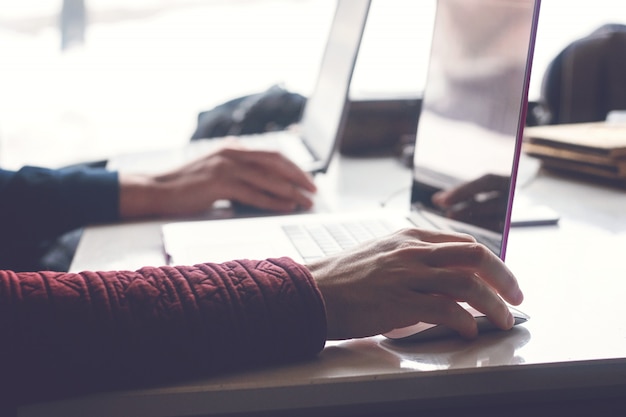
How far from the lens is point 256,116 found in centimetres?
175

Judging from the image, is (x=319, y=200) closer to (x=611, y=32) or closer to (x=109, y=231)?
(x=109, y=231)

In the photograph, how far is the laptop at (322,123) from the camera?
1.32 metres

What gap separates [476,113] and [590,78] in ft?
2.76

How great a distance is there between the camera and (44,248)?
1191 millimetres

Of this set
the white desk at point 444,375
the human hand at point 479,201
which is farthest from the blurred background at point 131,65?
the white desk at point 444,375

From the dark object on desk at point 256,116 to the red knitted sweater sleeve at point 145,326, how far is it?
1.05 metres

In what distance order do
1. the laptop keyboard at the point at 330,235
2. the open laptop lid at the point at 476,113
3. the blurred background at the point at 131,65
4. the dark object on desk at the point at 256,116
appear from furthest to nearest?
the blurred background at the point at 131,65 → the dark object on desk at the point at 256,116 → the laptop keyboard at the point at 330,235 → the open laptop lid at the point at 476,113

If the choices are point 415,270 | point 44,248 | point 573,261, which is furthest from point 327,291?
point 44,248

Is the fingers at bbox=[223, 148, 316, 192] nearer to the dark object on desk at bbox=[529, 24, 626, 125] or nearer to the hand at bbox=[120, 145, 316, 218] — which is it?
the hand at bbox=[120, 145, 316, 218]

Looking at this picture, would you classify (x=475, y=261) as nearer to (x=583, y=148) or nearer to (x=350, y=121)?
(x=583, y=148)

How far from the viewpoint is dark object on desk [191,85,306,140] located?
1742 millimetres

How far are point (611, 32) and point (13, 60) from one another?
89.3 inches

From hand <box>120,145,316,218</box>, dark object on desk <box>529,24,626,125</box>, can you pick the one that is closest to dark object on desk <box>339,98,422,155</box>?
dark object on desk <box>529,24,626,125</box>

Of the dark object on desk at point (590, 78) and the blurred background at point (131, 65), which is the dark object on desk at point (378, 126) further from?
the blurred background at point (131, 65)
